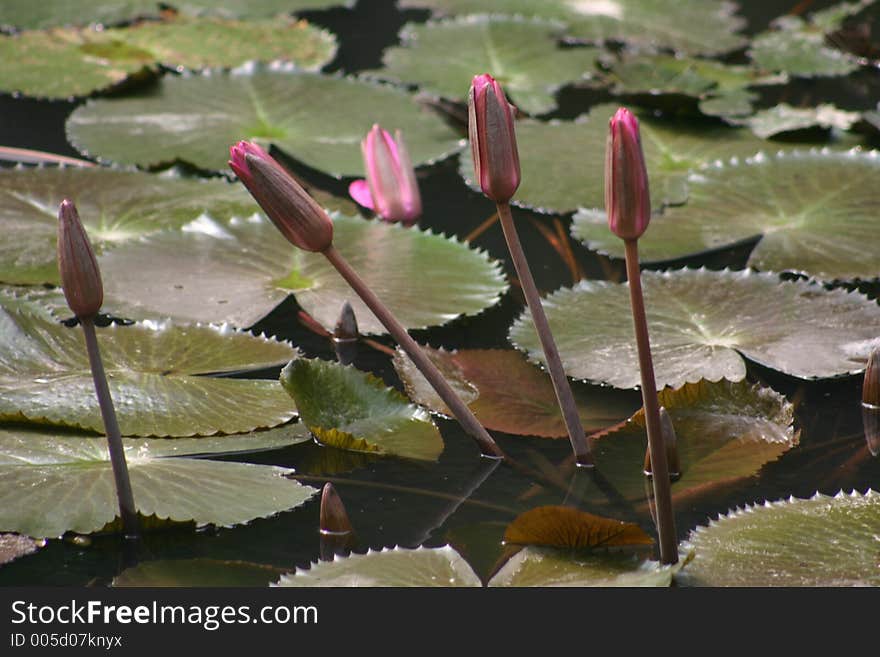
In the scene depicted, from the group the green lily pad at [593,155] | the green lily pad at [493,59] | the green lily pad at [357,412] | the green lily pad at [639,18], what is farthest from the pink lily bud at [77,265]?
the green lily pad at [639,18]

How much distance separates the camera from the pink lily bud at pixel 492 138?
3.26 feet

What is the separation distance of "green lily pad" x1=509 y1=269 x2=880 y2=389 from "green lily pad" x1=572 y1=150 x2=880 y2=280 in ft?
0.47

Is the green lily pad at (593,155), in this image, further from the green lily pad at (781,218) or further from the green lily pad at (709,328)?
the green lily pad at (709,328)

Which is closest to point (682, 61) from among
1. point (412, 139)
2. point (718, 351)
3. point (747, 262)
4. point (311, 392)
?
point (412, 139)

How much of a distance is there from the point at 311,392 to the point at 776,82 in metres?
1.58

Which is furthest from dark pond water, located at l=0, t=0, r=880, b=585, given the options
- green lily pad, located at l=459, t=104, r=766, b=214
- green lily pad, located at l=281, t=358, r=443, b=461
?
green lily pad, located at l=459, t=104, r=766, b=214

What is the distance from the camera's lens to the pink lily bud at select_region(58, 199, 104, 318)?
95 cm

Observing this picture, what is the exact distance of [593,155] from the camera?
2.03 m

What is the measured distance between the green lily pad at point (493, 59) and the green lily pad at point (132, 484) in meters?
1.32

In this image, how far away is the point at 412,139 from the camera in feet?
6.99

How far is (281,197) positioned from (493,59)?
162 centimetres

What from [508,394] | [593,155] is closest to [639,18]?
[593,155]

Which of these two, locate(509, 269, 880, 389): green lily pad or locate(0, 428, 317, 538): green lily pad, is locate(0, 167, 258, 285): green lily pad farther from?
locate(509, 269, 880, 389): green lily pad

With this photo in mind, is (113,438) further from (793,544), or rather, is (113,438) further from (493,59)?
(493,59)
